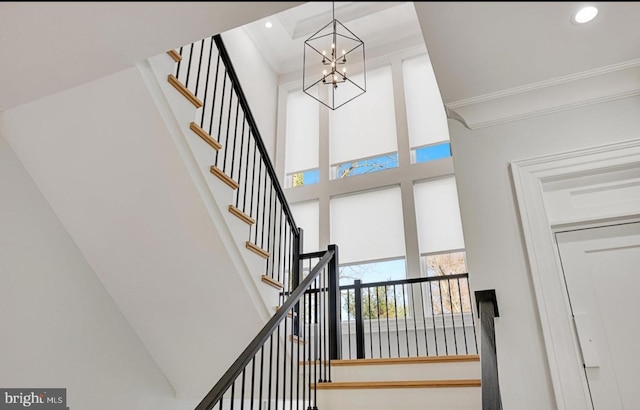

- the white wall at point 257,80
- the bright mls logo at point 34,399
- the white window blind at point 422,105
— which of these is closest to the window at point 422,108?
the white window blind at point 422,105

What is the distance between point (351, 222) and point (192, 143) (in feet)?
11.7

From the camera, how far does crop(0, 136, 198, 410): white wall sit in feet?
7.95

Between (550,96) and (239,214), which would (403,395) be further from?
(550,96)

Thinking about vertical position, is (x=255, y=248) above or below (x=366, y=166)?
below

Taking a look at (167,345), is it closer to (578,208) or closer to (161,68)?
(161,68)

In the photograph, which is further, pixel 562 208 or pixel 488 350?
pixel 562 208

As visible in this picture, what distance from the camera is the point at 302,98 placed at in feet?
22.4

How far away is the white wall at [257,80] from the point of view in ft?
19.3

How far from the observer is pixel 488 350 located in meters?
1.94

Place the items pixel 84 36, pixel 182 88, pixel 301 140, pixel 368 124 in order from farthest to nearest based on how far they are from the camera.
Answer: pixel 301 140
pixel 368 124
pixel 182 88
pixel 84 36

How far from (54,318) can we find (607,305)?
120 inches

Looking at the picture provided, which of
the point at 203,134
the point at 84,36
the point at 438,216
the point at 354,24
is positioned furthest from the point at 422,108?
the point at 84,36

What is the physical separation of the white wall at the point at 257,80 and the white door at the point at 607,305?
4.57 m

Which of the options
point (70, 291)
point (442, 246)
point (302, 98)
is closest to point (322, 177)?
point (302, 98)
